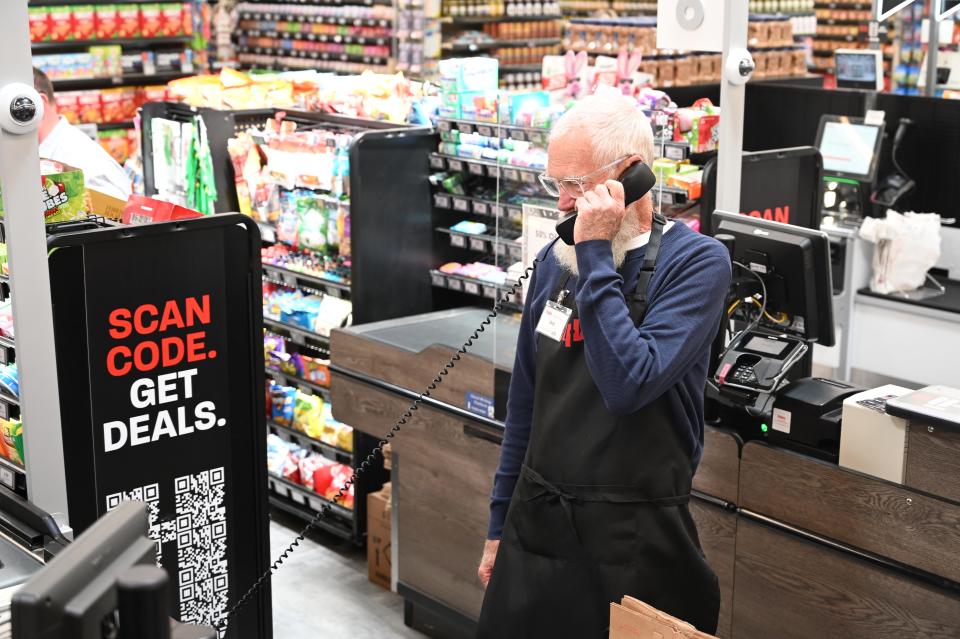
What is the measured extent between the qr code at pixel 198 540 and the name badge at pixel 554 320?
1.37m

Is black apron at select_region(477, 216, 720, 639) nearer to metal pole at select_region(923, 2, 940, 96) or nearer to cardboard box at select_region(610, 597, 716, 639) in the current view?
cardboard box at select_region(610, 597, 716, 639)

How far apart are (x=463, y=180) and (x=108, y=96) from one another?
645 cm

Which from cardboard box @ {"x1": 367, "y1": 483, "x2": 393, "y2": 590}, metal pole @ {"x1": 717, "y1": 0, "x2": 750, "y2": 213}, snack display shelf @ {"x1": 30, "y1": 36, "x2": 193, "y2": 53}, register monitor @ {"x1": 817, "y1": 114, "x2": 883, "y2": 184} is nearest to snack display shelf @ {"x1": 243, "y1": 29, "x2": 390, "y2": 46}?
snack display shelf @ {"x1": 30, "y1": 36, "x2": 193, "y2": 53}

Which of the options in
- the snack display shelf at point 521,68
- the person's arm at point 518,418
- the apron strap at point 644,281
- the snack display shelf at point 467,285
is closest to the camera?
the apron strap at point 644,281

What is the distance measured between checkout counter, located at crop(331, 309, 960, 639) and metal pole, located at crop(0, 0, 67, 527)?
1464 mm

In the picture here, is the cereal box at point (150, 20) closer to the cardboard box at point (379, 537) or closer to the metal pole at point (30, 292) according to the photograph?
the cardboard box at point (379, 537)

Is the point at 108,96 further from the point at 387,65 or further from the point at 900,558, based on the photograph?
the point at 900,558

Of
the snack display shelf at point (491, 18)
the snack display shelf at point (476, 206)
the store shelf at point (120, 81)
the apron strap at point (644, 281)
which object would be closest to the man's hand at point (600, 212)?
the apron strap at point (644, 281)

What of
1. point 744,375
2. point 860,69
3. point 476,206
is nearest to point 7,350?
point 744,375

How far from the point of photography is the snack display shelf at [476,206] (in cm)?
454

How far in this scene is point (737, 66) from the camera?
11.1ft

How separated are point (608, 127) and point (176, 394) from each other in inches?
61.8

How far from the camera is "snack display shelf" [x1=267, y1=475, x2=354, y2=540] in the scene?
5.22 m

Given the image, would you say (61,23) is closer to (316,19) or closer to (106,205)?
(316,19)
